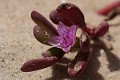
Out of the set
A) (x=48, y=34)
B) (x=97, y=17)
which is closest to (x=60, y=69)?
(x=48, y=34)

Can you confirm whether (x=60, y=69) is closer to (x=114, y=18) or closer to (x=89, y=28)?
A: (x=89, y=28)

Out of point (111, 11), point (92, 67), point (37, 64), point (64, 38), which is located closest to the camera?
point (37, 64)

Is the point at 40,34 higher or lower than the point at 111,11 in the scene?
higher

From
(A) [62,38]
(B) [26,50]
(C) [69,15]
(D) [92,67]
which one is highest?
(C) [69,15]

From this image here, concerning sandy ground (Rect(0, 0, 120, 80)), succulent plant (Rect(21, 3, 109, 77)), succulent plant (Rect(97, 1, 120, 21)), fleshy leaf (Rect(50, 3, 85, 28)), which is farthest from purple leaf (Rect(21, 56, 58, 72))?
succulent plant (Rect(97, 1, 120, 21))

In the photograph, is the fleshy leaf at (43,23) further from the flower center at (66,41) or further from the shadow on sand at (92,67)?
the shadow on sand at (92,67)

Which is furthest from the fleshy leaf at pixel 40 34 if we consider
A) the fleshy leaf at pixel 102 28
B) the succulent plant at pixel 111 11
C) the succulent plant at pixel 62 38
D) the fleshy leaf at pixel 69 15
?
the succulent plant at pixel 111 11

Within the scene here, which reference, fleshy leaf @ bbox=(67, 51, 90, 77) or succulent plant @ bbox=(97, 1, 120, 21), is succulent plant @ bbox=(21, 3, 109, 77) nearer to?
fleshy leaf @ bbox=(67, 51, 90, 77)

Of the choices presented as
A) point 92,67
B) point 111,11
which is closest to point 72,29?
point 92,67

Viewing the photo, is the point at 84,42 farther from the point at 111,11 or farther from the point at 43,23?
the point at 111,11
